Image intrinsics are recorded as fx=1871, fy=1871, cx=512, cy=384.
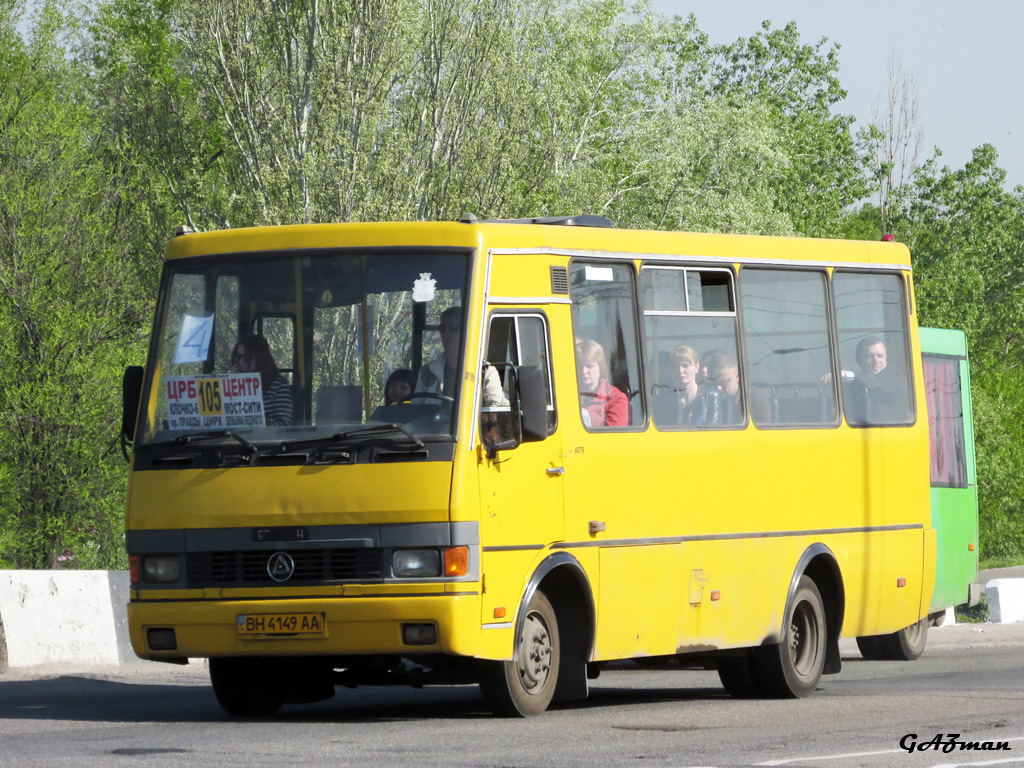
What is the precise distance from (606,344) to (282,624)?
9.18 feet

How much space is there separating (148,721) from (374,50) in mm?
24063

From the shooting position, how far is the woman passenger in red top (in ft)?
37.7

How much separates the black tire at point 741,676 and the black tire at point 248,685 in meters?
3.31

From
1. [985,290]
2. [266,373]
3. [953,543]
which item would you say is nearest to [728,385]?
[266,373]

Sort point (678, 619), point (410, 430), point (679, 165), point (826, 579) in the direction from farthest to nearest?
point (679, 165) < point (826, 579) < point (678, 619) < point (410, 430)

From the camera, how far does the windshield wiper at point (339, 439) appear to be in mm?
10391

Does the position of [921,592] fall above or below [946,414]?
below

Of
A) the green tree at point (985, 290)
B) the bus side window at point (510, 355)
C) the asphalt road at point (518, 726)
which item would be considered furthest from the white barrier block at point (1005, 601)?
the green tree at point (985, 290)

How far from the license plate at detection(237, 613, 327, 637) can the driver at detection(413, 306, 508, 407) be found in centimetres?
137

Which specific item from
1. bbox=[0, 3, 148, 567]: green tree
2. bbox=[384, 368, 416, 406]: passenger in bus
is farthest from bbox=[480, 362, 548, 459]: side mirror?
bbox=[0, 3, 148, 567]: green tree

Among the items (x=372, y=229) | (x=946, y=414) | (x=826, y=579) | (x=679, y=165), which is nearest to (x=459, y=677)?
(x=372, y=229)

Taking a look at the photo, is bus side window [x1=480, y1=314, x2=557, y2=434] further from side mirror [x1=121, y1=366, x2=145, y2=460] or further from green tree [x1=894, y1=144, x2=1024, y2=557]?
green tree [x1=894, y1=144, x2=1024, y2=557]

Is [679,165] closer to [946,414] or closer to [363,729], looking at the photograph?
[946,414]

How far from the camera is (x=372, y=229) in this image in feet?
35.9
